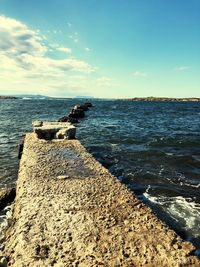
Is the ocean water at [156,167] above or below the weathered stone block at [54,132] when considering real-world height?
below

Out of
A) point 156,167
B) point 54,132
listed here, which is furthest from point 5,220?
point 156,167

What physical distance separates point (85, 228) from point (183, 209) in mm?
5486

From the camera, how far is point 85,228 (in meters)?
7.03

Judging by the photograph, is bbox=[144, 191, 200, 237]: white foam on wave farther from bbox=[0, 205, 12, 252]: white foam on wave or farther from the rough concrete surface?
bbox=[0, 205, 12, 252]: white foam on wave

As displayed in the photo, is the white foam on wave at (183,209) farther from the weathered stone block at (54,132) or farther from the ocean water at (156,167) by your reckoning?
the weathered stone block at (54,132)

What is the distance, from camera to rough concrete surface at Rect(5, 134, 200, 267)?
5.93 m

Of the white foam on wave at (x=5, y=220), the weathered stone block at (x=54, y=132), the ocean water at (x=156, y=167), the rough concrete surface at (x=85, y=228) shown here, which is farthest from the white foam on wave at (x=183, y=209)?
the weathered stone block at (x=54, y=132)

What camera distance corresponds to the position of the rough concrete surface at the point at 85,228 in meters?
5.93

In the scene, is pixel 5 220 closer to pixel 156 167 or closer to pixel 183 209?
pixel 183 209

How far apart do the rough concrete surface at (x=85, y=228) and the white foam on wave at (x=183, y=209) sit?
252cm

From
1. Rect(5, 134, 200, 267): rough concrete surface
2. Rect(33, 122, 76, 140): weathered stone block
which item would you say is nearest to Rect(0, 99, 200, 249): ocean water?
Rect(33, 122, 76, 140): weathered stone block

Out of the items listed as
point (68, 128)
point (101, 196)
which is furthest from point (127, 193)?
point (68, 128)

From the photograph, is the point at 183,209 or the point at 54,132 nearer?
the point at 183,209

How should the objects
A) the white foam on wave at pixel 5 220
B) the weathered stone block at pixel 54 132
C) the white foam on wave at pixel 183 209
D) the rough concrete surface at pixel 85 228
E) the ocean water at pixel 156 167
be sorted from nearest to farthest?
the rough concrete surface at pixel 85 228 → the white foam on wave at pixel 5 220 → the white foam on wave at pixel 183 209 → the ocean water at pixel 156 167 → the weathered stone block at pixel 54 132
